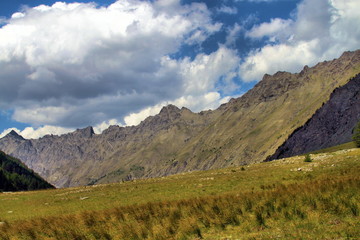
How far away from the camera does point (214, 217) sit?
15883 millimetres

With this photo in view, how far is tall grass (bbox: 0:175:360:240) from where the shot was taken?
14.2 m

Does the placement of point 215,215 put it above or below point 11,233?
below

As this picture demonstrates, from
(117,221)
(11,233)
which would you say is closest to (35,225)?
(11,233)

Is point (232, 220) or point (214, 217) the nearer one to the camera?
point (232, 220)

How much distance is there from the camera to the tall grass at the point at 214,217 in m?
14.2

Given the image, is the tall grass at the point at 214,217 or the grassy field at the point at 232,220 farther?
the tall grass at the point at 214,217

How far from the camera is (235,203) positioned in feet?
56.7

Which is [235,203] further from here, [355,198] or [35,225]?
[35,225]

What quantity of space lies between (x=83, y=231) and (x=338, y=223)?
494 inches

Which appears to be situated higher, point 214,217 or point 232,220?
point 214,217

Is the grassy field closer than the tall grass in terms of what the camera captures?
Yes

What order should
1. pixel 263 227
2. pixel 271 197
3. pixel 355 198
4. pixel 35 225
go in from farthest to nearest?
pixel 35 225, pixel 271 197, pixel 355 198, pixel 263 227

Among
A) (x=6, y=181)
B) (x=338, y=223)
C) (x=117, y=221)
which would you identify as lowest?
(x=338, y=223)

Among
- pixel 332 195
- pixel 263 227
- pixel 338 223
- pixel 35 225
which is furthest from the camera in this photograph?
pixel 35 225
